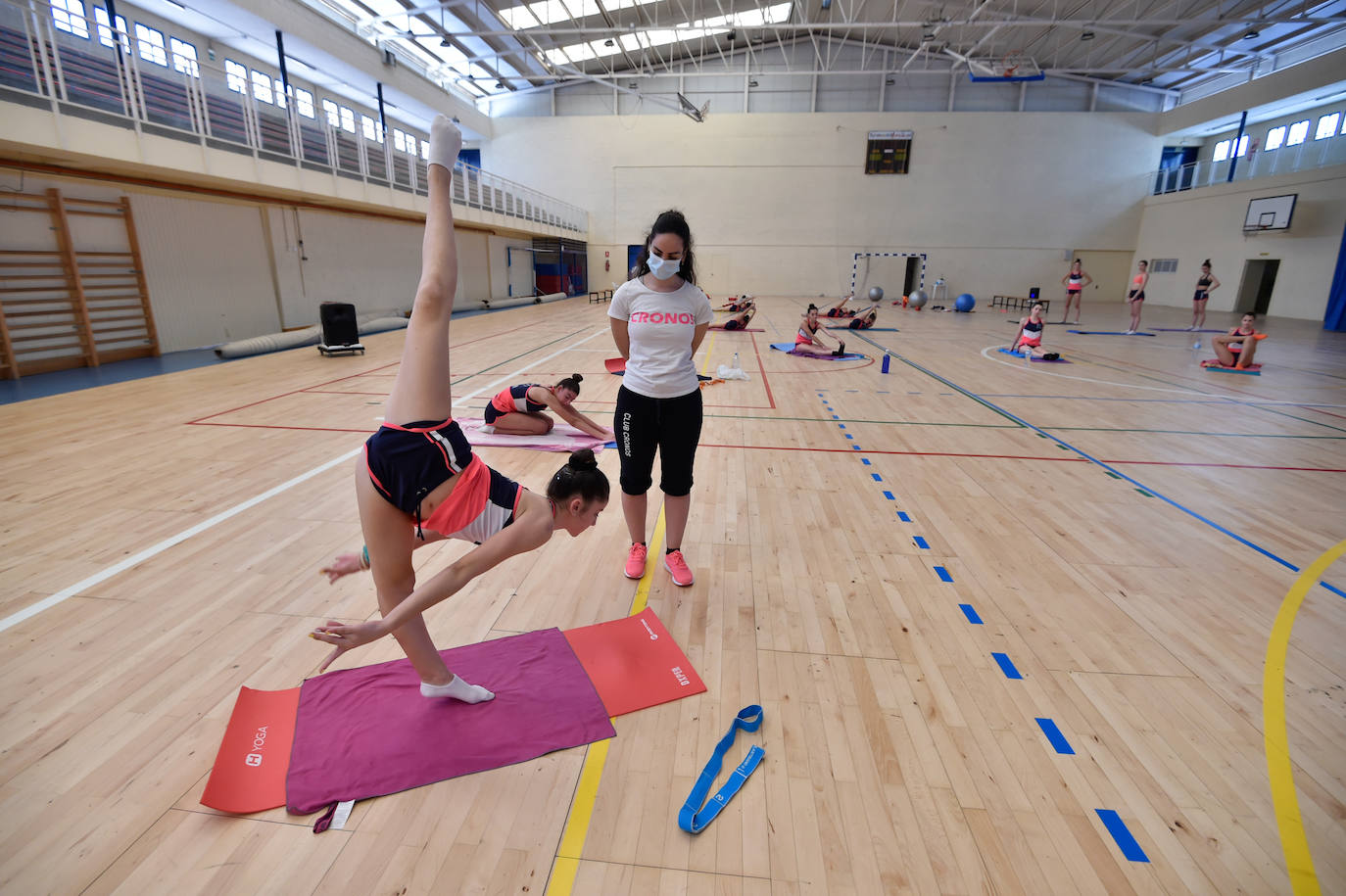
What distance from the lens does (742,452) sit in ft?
18.9

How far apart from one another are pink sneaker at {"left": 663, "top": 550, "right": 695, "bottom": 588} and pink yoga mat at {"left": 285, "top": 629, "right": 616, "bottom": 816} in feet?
2.67

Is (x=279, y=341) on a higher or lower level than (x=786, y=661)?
higher

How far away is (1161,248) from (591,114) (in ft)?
82.4

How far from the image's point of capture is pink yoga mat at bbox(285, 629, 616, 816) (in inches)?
81.1

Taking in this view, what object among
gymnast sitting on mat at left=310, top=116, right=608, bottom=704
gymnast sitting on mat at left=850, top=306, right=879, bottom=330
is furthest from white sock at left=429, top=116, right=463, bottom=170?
gymnast sitting on mat at left=850, top=306, right=879, bottom=330

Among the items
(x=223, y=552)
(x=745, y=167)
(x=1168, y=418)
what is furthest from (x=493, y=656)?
(x=745, y=167)

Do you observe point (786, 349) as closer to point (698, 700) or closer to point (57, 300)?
point (698, 700)

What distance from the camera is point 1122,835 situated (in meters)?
1.89

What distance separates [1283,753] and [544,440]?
5.27 meters

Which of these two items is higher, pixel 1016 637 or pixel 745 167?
pixel 745 167

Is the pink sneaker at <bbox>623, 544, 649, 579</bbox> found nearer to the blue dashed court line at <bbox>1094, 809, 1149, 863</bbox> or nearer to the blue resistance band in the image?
the blue resistance band

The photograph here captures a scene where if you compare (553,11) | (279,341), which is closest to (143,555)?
(279,341)

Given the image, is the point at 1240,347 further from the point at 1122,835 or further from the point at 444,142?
the point at 444,142

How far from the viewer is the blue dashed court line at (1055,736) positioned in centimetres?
223
